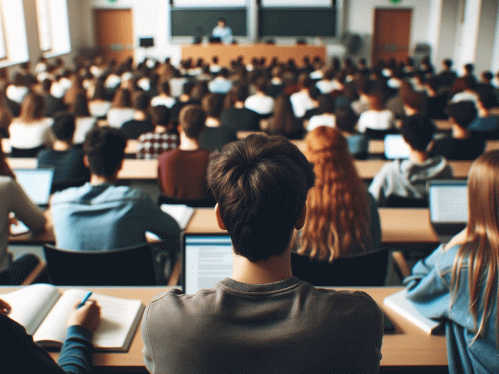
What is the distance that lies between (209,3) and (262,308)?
1547 cm

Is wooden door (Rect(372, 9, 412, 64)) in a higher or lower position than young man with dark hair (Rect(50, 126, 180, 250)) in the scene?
higher

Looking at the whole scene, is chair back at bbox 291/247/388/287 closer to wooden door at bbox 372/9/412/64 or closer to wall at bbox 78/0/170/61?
wall at bbox 78/0/170/61

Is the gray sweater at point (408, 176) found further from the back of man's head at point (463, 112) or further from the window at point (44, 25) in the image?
the window at point (44, 25)

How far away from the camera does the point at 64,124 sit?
3.60 m

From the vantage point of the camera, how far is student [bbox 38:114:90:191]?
11.5ft

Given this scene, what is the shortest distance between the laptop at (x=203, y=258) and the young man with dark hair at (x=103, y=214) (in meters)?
0.58

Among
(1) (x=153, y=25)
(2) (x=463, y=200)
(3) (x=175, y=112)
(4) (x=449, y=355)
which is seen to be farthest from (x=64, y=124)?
(1) (x=153, y=25)

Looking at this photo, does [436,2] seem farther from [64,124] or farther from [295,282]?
[295,282]

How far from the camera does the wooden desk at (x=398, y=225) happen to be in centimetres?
249

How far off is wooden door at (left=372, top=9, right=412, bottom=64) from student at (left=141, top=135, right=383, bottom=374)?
15.9 metres

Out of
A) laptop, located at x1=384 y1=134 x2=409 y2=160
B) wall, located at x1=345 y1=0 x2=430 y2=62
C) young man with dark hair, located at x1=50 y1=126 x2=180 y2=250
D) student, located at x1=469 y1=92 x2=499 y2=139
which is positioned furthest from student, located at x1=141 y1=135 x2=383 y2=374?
wall, located at x1=345 y1=0 x2=430 y2=62

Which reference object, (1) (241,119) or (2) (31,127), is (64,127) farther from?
(1) (241,119)

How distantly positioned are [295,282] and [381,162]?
3254mm

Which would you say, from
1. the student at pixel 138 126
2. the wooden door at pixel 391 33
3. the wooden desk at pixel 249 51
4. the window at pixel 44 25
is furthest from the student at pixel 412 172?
the wooden door at pixel 391 33
